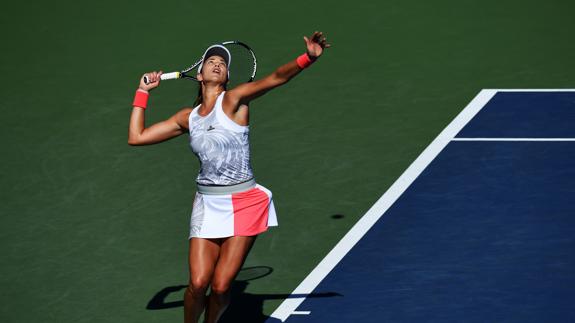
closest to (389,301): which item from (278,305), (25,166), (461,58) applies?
(278,305)

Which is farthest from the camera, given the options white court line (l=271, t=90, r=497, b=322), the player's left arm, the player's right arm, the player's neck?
white court line (l=271, t=90, r=497, b=322)

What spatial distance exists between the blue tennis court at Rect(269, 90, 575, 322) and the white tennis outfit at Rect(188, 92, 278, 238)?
116cm

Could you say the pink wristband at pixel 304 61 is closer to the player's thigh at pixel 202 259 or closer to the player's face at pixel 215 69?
the player's face at pixel 215 69

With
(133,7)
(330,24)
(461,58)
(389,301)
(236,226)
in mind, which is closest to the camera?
(236,226)

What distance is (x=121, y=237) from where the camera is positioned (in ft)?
37.7

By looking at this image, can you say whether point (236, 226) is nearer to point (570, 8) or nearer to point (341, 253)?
point (341, 253)

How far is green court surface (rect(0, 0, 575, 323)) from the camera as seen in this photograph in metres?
10.9

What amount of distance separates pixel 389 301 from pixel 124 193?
3.50m

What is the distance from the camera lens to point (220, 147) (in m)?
8.99

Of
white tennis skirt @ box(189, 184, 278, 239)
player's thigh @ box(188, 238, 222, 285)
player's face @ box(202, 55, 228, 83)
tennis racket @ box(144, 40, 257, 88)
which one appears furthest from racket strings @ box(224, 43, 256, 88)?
player's thigh @ box(188, 238, 222, 285)

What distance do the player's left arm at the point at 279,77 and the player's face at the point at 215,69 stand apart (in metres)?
0.29

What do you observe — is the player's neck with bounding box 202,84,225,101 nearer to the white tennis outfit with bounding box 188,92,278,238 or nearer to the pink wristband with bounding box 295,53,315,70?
the white tennis outfit with bounding box 188,92,278,238

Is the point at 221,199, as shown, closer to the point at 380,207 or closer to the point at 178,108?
the point at 380,207

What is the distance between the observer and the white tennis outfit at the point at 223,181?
901 cm
